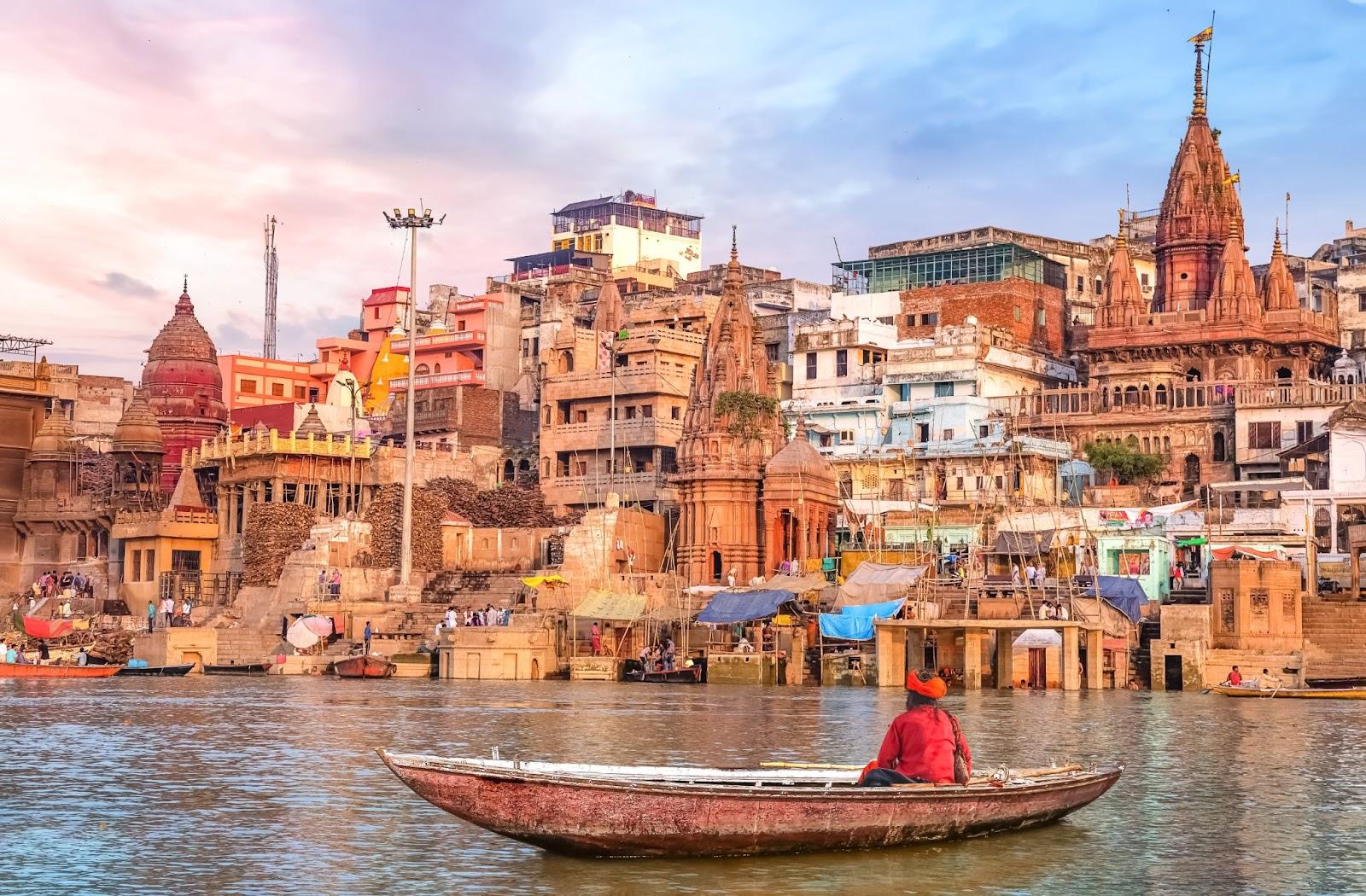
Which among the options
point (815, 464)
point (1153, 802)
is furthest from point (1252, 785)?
point (815, 464)

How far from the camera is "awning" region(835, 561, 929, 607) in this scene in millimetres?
55031


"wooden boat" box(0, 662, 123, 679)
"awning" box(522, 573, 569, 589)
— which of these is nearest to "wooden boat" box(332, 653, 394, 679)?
"awning" box(522, 573, 569, 589)

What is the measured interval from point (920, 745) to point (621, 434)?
176ft

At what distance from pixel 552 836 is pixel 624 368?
2222 inches

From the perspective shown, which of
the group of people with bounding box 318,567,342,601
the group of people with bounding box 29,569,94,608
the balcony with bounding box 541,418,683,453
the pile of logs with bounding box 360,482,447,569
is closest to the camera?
the group of people with bounding box 318,567,342,601

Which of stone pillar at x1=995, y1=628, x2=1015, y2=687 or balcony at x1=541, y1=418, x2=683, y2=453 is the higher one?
balcony at x1=541, y1=418, x2=683, y2=453

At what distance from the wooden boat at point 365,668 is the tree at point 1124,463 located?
83.9ft

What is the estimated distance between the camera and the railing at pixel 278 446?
7025 cm

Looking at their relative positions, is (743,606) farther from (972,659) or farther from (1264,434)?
(1264,434)

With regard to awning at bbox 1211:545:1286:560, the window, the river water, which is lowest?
the river water

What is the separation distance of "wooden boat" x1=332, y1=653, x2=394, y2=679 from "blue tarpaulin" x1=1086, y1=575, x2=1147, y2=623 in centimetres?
1988

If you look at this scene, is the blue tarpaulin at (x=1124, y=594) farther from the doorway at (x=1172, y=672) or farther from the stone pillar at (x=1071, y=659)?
the stone pillar at (x=1071, y=659)

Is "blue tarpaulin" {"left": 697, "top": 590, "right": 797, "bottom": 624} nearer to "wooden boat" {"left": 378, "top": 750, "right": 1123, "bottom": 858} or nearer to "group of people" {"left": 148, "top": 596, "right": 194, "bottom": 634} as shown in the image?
"group of people" {"left": 148, "top": 596, "right": 194, "bottom": 634}

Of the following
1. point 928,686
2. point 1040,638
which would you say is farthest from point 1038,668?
point 928,686
